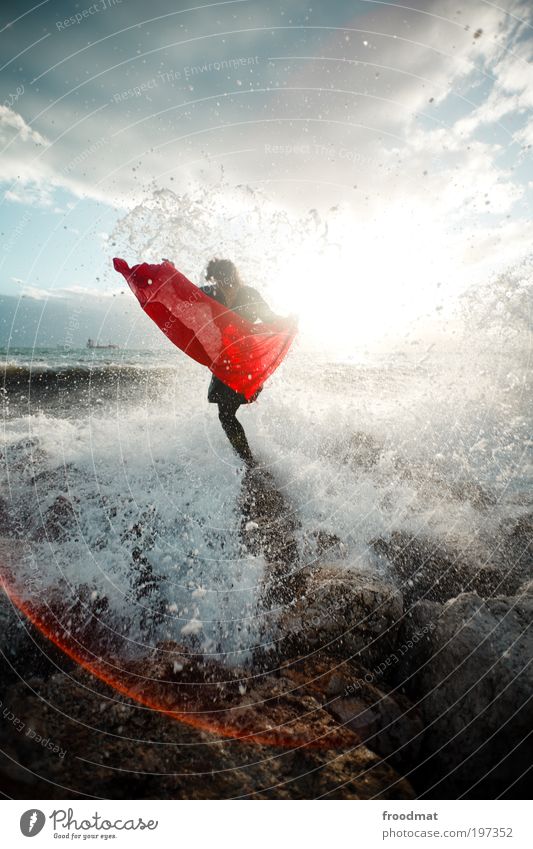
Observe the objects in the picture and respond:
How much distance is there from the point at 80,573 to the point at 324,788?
314cm

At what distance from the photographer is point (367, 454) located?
701 cm

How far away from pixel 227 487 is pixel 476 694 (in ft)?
13.1

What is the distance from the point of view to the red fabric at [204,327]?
5492 millimetres

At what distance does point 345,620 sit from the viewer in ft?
11.1

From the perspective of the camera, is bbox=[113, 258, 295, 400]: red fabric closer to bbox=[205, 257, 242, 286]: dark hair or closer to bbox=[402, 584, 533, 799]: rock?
bbox=[205, 257, 242, 286]: dark hair

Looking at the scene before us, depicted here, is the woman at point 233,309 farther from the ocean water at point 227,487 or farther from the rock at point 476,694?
the rock at point 476,694

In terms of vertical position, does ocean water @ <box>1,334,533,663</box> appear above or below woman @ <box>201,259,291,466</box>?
below

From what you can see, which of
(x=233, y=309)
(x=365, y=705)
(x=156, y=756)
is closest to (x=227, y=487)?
(x=233, y=309)

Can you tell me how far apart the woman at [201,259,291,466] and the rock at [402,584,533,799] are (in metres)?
3.98

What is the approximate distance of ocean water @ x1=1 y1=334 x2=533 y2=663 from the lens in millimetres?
3715

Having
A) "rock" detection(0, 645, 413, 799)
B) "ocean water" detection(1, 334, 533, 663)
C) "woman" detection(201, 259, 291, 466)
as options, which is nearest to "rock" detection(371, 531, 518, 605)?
"ocean water" detection(1, 334, 533, 663)

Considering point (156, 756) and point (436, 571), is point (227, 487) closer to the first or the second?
point (436, 571)

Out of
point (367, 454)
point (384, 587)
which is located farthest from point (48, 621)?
point (367, 454)
